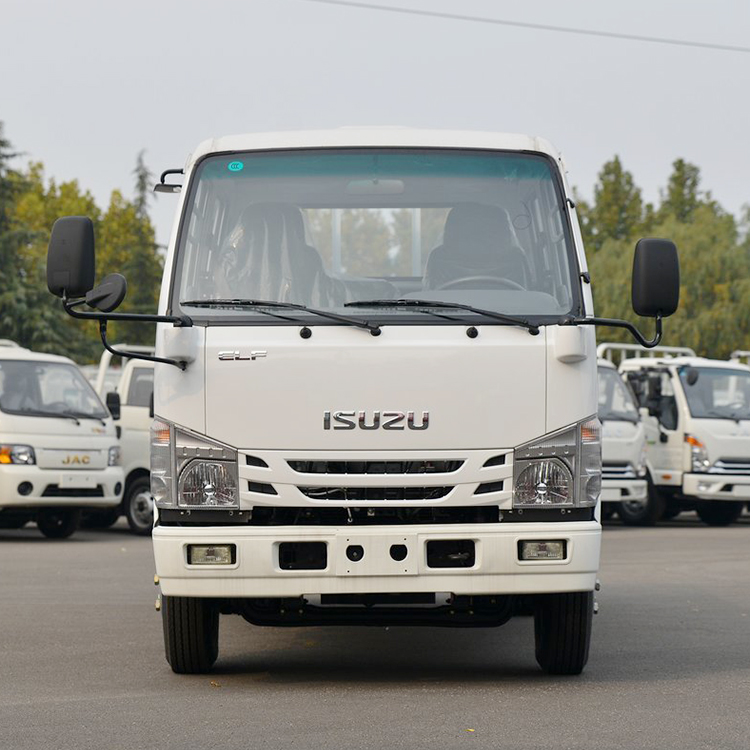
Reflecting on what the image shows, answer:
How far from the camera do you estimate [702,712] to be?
743cm

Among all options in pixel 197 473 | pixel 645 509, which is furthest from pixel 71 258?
pixel 645 509

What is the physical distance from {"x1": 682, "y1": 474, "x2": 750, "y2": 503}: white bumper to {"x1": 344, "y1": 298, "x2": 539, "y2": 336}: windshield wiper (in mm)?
16553

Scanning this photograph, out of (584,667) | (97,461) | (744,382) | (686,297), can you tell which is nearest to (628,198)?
(686,297)

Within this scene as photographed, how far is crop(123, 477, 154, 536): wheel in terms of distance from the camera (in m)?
21.0

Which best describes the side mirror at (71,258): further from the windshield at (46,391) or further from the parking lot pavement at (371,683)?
the windshield at (46,391)

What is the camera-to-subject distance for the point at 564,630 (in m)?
8.33

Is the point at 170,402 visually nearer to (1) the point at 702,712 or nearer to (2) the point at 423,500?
(2) the point at 423,500

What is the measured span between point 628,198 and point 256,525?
80.6m

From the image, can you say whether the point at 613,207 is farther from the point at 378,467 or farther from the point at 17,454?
the point at 378,467

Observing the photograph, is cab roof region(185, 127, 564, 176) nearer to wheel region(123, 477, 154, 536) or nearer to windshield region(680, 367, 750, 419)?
wheel region(123, 477, 154, 536)

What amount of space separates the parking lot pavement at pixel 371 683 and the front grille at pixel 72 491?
555cm

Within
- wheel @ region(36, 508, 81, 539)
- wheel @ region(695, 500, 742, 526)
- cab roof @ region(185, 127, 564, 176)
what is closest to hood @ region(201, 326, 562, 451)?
cab roof @ region(185, 127, 564, 176)

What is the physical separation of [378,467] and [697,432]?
17.0 metres

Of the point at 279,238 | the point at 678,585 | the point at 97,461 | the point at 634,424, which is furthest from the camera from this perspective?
the point at 634,424
